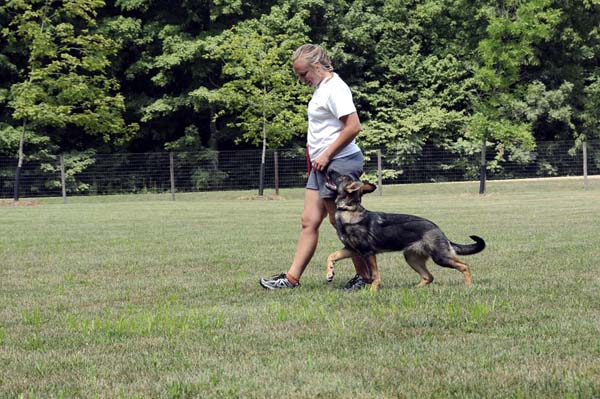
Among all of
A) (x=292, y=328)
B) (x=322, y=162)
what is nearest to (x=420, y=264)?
→ (x=322, y=162)

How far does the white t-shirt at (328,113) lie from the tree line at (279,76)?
28413 millimetres

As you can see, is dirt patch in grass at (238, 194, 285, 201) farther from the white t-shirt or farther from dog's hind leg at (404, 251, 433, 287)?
dog's hind leg at (404, 251, 433, 287)

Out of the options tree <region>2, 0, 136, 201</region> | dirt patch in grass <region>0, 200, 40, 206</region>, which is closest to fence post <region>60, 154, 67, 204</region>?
dirt patch in grass <region>0, 200, 40, 206</region>

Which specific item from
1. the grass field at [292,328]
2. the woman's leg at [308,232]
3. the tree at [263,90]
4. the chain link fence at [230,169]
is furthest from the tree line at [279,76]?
the woman's leg at [308,232]

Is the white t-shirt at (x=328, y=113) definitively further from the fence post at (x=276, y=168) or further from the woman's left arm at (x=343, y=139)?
the fence post at (x=276, y=168)

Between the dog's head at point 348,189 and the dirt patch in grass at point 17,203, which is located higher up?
the dog's head at point 348,189

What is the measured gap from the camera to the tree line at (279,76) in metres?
36.2

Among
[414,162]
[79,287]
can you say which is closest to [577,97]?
[414,162]

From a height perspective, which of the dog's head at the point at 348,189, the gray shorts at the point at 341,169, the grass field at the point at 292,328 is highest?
the gray shorts at the point at 341,169

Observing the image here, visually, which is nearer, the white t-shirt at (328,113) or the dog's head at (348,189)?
the dog's head at (348,189)

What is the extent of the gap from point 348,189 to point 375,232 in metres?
0.42

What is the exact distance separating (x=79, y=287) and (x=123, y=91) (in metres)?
37.9

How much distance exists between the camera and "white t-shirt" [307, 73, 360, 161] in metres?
7.05

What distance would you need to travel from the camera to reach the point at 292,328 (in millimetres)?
5246
